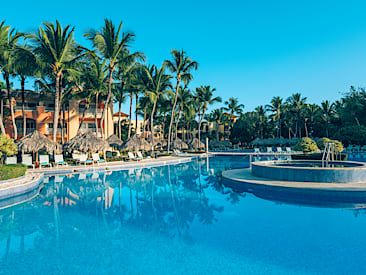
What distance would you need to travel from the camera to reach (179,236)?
5.69 meters

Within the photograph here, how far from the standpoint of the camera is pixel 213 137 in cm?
5788

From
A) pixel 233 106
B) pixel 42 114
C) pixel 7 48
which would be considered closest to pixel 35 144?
pixel 7 48

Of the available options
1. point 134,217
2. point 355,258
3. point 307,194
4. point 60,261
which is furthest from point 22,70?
point 355,258

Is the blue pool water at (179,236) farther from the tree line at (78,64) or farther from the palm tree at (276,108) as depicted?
the palm tree at (276,108)

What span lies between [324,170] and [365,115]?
33399 millimetres

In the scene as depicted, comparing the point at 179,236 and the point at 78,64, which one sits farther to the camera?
the point at 78,64

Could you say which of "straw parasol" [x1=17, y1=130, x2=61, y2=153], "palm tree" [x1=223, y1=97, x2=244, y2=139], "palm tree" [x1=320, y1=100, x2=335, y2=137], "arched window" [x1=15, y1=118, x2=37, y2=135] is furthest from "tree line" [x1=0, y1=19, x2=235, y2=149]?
"palm tree" [x1=320, y1=100, x2=335, y2=137]

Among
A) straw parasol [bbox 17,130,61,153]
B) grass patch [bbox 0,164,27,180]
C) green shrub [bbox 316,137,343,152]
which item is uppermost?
straw parasol [bbox 17,130,61,153]

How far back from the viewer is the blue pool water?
4.32 metres

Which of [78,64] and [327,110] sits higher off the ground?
[78,64]

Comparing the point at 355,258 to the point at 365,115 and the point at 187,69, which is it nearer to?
the point at 187,69

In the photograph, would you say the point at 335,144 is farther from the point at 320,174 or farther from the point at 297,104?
the point at 297,104

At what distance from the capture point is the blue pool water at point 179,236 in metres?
4.32

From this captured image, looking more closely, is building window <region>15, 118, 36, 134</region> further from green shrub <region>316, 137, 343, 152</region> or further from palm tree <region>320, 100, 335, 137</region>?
palm tree <region>320, 100, 335, 137</region>
